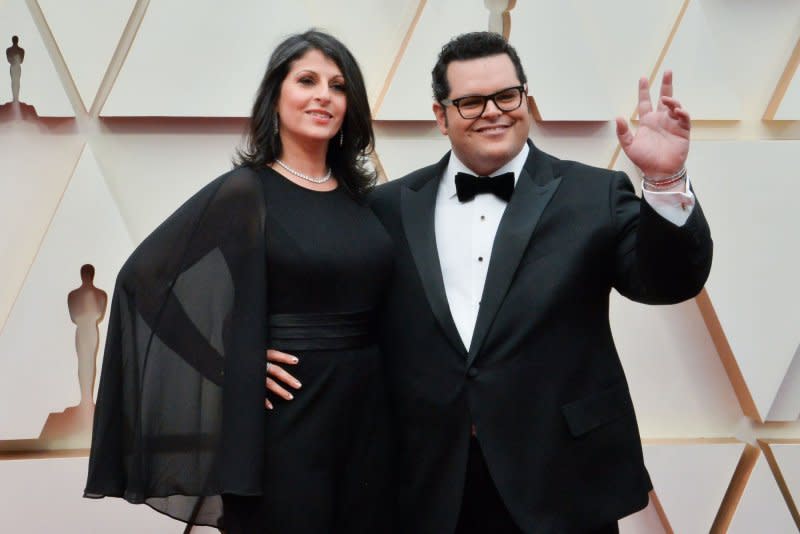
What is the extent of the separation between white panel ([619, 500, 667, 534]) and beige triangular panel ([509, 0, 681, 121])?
4.64 ft

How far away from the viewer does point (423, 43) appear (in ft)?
11.0

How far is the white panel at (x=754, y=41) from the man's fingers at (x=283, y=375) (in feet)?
6.99

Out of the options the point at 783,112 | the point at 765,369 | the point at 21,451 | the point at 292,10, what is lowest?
the point at 21,451

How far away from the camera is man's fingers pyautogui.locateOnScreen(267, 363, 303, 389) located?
7.34 feet

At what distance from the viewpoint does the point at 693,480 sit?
3539mm

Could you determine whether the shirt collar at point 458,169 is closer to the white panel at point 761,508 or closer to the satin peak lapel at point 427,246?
the satin peak lapel at point 427,246

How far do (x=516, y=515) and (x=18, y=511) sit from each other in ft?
5.97

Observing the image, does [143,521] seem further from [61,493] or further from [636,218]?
[636,218]

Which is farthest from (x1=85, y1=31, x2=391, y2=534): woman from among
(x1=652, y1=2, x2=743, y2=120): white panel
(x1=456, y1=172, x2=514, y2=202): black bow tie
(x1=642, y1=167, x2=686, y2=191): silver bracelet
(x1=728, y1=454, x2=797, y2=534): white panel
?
(x1=728, y1=454, x2=797, y2=534): white panel

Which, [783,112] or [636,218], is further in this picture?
[783,112]

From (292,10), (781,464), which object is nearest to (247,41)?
(292,10)

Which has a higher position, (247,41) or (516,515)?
(247,41)

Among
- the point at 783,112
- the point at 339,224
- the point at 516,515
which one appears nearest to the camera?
the point at 516,515

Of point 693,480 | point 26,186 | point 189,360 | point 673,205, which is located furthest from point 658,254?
point 26,186
